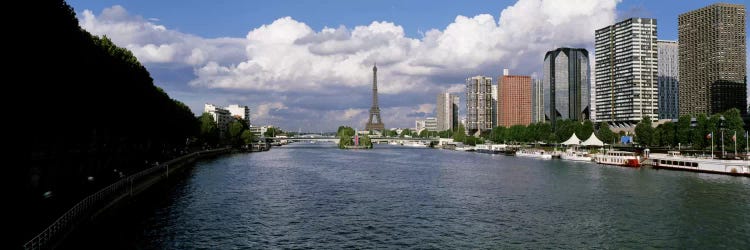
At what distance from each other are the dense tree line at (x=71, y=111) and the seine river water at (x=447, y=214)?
26.1ft

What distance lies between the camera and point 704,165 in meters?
94.9

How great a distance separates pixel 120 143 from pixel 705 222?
86789mm

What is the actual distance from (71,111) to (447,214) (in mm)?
37848

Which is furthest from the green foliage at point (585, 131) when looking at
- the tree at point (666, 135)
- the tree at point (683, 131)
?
the tree at point (683, 131)

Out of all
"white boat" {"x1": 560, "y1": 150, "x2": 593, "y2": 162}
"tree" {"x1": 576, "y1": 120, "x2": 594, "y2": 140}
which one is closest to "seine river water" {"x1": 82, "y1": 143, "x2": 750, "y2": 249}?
"white boat" {"x1": 560, "y1": 150, "x2": 593, "y2": 162}

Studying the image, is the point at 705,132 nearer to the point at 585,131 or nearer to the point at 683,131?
the point at 683,131

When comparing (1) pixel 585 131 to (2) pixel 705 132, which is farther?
(1) pixel 585 131

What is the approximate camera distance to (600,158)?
408 ft

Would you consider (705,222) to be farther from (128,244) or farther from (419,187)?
(128,244)

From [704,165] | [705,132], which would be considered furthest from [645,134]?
[704,165]

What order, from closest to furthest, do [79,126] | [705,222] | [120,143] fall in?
1. [705,222]
2. [79,126]
3. [120,143]

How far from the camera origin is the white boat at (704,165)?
291ft

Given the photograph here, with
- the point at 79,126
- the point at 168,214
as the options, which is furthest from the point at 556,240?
the point at 79,126

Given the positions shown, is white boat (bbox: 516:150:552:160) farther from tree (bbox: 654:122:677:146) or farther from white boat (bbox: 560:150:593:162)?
tree (bbox: 654:122:677:146)
